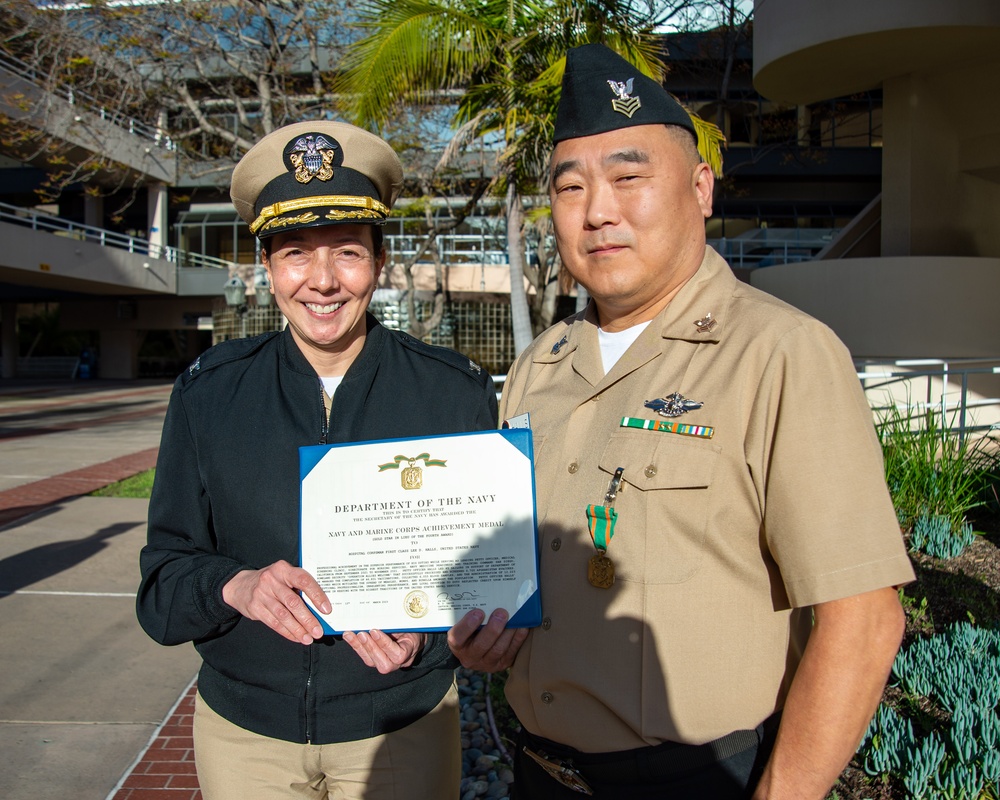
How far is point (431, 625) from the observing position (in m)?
1.76

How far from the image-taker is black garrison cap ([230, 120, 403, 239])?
76.8 inches

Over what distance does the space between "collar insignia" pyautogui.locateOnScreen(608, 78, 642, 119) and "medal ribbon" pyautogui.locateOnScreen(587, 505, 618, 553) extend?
832mm

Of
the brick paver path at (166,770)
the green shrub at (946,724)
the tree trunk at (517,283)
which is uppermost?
the tree trunk at (517,283)

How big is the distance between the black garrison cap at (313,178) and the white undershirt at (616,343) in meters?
0.67

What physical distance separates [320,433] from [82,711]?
2706 millimetres

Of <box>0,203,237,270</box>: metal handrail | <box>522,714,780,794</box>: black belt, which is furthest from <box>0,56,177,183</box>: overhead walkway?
<box>522,714,780,794</box>: black belt

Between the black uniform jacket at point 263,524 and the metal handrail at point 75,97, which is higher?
the metal handrail at point 75,97

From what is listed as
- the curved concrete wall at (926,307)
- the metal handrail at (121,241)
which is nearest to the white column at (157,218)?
the metal handrail at (121,241)

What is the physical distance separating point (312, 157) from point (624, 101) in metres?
0.80

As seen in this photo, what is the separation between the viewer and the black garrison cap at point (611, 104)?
1697 mm

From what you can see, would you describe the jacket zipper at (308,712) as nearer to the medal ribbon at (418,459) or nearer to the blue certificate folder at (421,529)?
the blue certificate folder at (421,529)

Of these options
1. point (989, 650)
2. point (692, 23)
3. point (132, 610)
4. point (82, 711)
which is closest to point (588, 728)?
point (989, 650)

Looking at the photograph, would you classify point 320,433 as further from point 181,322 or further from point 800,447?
point 181,322
